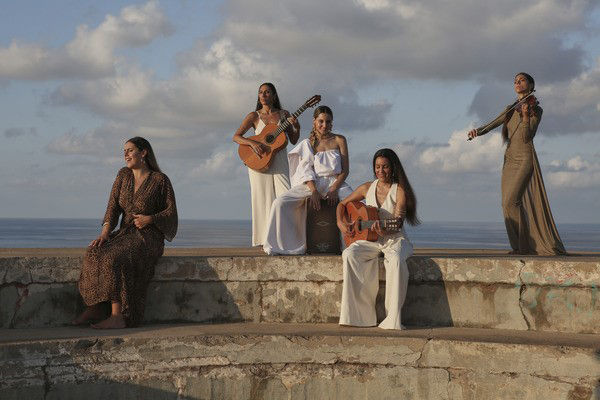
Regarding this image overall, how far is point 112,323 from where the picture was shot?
6.97 metres

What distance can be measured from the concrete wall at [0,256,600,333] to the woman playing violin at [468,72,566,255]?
2051 millimetres

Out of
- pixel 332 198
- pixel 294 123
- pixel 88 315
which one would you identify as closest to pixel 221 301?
pixel 88 315

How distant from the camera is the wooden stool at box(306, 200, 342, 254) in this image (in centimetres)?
821

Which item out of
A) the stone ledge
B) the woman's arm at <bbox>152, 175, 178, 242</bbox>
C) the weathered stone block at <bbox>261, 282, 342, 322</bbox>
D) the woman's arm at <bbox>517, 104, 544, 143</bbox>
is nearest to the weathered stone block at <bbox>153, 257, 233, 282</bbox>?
the woman's arm at <bbox>152, 175, 178, 242</bbox>

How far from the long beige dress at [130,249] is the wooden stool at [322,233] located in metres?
1.43

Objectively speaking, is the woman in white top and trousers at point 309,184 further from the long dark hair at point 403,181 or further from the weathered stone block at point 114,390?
the weathered stone block at point 114,390

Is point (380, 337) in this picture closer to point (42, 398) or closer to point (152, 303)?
point (152, 303)

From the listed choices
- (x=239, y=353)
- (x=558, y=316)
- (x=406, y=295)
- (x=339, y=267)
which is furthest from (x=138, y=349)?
(x=558, y=316)

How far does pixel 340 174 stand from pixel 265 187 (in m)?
1.16

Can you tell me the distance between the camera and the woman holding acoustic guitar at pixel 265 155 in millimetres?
9000

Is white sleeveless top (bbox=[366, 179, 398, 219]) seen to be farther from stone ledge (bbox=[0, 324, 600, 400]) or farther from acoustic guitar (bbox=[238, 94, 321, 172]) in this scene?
acoustic guitar (bbox=[238, 94, 321, 172])

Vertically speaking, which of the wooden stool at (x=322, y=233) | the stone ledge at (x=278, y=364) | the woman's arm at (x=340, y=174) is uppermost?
the woman's arm at (x=340, y=174)

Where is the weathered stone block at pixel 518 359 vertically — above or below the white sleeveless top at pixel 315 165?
below

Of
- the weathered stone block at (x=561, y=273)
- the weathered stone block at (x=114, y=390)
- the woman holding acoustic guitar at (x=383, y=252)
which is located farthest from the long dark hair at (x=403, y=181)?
the weathered stone block at (x=114, y=390)
